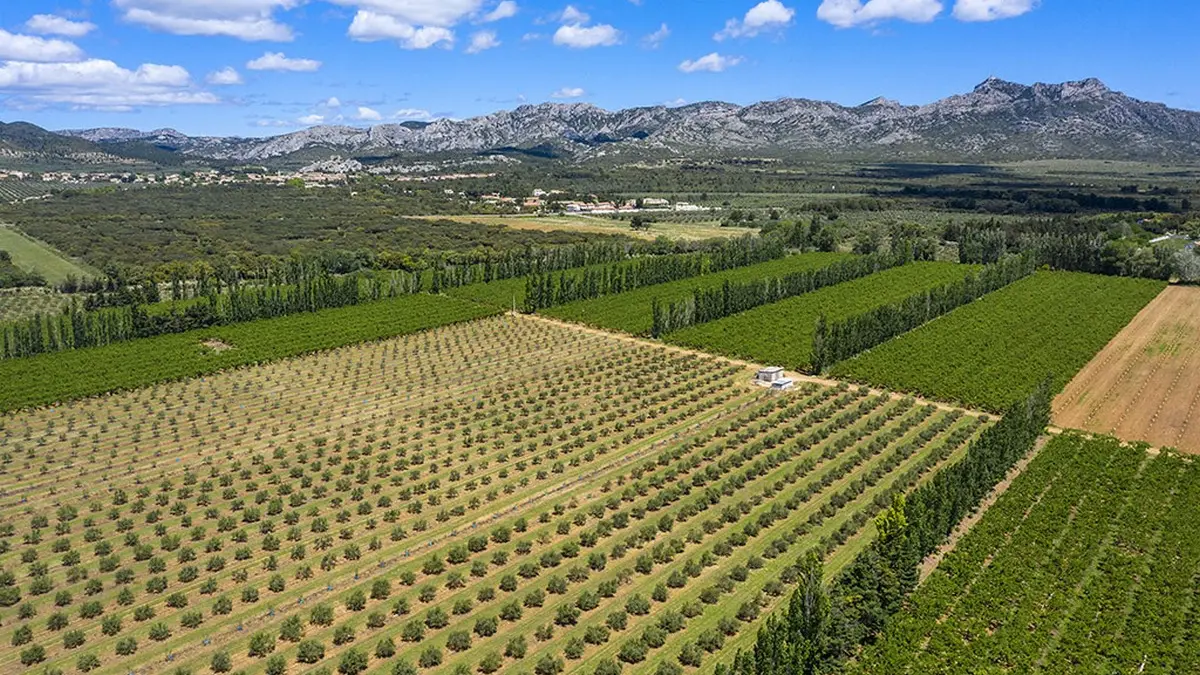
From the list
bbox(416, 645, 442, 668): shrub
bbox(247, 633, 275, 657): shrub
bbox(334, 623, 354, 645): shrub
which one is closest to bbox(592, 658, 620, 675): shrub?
bbox(416, 645, 442, 668): shrub

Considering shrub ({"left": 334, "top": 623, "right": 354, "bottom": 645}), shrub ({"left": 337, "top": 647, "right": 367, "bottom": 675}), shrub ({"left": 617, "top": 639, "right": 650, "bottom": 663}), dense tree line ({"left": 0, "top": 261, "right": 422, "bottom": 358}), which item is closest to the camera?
shrub ({"left": 337, "top": 647, "right": 367, "bottom": 675})

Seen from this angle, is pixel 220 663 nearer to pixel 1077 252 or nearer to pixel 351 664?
pixel 351 664

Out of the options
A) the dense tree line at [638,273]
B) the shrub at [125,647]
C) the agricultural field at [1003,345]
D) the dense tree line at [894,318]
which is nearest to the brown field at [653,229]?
the dense tree line at [638,273]

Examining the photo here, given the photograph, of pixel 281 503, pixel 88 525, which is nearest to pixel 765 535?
pixel 281 503

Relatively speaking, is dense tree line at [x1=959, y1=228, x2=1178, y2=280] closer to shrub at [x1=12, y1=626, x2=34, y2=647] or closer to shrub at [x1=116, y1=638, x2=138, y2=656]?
shrub at [x1=116, y1=638, x2=138, y2=656]

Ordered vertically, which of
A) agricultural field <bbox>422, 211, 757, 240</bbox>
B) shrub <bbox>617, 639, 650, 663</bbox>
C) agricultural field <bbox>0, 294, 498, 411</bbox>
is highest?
agricultural field <bbox>422, 211, 757, 240</bbox>

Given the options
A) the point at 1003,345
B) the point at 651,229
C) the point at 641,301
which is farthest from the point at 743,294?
the point at 651,229

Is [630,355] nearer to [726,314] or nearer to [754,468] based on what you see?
[726,314]
